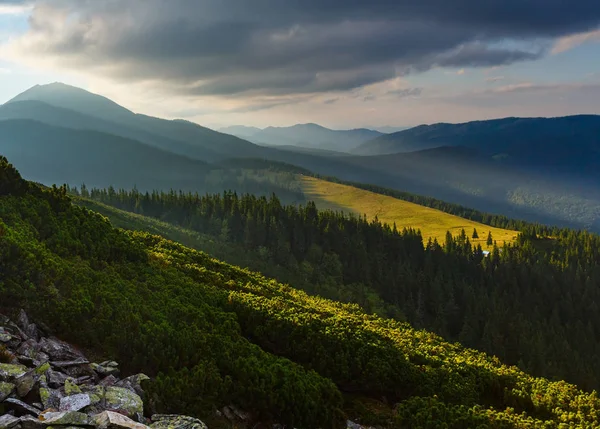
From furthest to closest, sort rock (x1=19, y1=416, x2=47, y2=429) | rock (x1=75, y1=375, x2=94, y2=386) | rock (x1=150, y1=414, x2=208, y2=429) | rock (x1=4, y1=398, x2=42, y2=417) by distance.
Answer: rock (x1=75, y1=375, x2=94, y2=386), rock (x1=150, y1=414, x2=208, y2=429), rock (x1=4, y1=398, x2=42, y2=417), rock (x1=19, y1=416, x2=47, y2=429)

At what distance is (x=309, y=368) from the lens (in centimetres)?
2128

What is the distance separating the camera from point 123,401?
522 inches

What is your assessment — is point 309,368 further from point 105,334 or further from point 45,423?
point 45,423

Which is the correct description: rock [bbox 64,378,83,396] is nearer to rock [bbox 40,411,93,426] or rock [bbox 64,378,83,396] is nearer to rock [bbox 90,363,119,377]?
rock [bbox 40,411,93,426]

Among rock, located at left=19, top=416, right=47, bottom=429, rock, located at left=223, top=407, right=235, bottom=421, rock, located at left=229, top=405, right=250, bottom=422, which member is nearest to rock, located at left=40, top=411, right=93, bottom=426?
rock, located at left=19, top=416, right=47, bottom=429

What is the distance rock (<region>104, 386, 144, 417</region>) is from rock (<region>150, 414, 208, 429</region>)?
2.04 ft

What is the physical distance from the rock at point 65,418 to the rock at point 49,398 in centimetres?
88

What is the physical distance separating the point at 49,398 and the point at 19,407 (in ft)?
2.90

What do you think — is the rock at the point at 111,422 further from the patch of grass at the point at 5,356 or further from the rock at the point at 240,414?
the rock at the point at 240,414

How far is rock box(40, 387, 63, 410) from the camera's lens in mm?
11742

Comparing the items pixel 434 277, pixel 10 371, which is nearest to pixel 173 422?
pixel 10 371

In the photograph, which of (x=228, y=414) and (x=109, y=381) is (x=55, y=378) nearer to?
(x=109, y=381)

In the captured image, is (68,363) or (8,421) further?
(68,363)

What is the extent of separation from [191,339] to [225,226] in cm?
13233
